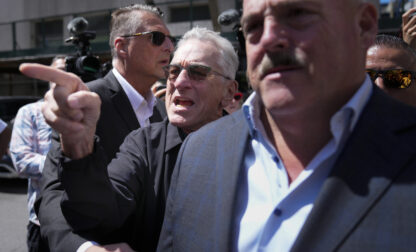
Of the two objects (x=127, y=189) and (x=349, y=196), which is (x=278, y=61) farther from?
(x=127, y=189)

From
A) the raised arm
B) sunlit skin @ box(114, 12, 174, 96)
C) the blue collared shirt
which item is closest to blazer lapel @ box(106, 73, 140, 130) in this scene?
sunlit skin @ box(114, 12, 174, 96)

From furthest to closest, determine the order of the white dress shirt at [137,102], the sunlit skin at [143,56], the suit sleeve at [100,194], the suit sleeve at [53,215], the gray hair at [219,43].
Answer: the sunlit skin at [143,56]
the white dress shirt at [137,102]
the gray hair at [219,43]
the suit sleeve at [53,215]
the suit sleeve at [100,194]

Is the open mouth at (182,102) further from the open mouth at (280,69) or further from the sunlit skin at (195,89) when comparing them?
the open mouth at (280,69)

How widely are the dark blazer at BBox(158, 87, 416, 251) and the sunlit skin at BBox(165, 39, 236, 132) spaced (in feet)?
2.19

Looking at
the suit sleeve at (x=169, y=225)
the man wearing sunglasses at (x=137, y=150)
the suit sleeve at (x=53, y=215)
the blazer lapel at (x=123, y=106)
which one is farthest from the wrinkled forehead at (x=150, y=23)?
the suit sleeve at (x=169, y=225)

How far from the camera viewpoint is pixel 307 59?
1.01 meters

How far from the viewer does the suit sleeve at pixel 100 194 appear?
3.62ft

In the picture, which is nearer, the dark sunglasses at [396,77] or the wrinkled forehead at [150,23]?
the dark sunglasses at [396,77]

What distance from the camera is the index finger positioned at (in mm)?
993

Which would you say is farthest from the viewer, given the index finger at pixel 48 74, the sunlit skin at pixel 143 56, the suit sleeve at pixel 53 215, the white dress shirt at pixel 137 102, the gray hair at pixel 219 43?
the sunlit skin at pixel 143 56

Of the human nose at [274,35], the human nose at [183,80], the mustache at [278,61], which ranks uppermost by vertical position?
the human nose at [274,35]

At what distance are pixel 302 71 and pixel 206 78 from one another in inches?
39.3

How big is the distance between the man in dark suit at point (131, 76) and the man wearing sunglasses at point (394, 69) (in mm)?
1326

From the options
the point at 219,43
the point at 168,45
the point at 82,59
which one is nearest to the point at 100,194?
the point at 219,43
